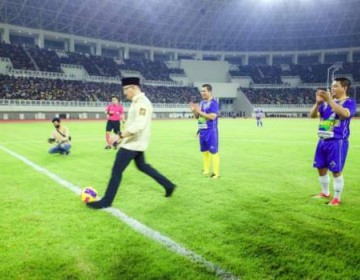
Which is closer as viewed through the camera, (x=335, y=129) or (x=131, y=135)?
(x=131, y=135)

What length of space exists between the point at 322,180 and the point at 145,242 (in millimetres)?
3874

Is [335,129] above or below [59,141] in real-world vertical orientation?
above

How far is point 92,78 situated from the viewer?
202ft

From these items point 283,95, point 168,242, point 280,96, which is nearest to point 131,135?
point 168,242

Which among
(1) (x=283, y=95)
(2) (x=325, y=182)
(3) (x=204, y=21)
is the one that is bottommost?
(2) (x=325, y=182)

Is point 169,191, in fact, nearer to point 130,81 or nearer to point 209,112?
point 130,81

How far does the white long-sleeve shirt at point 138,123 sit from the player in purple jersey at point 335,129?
2837 mm

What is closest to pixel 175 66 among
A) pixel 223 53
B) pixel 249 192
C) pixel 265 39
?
pixel 223 53

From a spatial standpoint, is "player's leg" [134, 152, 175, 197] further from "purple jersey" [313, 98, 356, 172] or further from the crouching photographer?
the crouching photographer

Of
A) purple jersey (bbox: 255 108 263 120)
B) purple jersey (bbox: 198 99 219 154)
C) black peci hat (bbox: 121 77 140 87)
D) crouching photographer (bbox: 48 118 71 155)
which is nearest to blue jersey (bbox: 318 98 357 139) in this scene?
purple jersey (bbox: 198 99 219 154)

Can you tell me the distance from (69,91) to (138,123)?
51.0 m

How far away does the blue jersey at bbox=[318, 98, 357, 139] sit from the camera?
5.82 m

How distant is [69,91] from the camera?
5334 cm

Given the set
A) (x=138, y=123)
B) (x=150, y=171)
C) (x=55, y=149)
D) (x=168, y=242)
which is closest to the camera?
(x=168, y=242)
